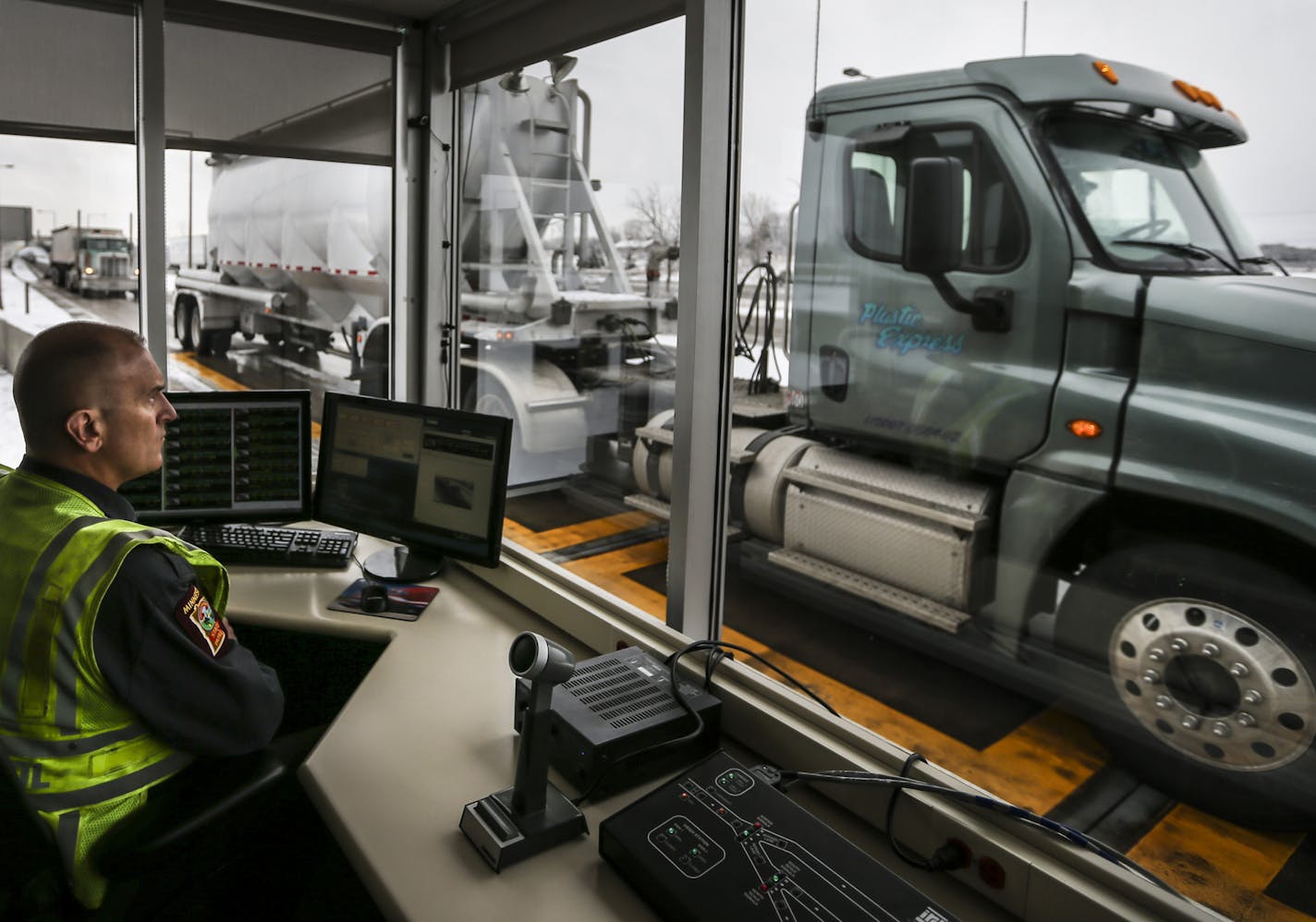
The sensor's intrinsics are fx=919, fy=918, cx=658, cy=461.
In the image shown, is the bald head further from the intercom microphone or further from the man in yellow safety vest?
the intercom microphone

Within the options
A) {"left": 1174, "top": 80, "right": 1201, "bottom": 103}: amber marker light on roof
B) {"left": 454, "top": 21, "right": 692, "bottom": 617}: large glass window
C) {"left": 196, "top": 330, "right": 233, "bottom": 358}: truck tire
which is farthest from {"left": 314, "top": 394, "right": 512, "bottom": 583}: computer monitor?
{"left": 196, "top": 330, "right": 233, "bottom": 358}: truck tire

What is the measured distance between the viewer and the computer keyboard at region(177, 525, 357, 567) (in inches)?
88.4

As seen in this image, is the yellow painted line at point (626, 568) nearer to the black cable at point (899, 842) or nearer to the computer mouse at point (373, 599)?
the computer mouse at point (373, 599)

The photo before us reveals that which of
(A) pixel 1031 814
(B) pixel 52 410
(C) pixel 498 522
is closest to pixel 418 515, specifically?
(C) pixel 498 522

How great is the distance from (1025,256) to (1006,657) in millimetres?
1249

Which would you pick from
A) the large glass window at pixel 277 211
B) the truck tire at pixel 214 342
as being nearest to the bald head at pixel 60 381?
the large glass window at pixel 277 211

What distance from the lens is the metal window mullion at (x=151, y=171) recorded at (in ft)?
8.39

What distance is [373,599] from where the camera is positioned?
6.56 feet

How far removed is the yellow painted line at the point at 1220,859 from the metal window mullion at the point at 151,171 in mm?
2956

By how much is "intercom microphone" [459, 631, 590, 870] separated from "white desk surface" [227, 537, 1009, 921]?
0.02 metres

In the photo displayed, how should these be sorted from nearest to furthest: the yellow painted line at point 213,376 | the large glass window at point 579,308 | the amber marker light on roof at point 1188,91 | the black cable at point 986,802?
the black cable at point 986,802
the amber marker light on roof at point 1188,91
the large glass window at point 579,308
the yellow painted line at point 213,376

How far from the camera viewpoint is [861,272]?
3.16m

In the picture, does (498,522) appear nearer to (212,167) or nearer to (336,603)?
(336,603)

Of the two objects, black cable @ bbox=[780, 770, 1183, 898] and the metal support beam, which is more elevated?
the metal support beam
